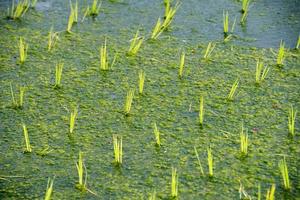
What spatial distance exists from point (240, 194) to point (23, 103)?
2.71 feet

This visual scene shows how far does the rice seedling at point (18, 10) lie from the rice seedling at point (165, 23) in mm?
578

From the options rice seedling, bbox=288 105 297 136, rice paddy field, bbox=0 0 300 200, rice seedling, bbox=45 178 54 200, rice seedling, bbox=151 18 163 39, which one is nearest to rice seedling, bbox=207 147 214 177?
rice paddy field, bbox=0 0 300 200

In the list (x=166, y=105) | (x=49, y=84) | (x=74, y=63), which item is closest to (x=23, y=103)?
(x=49, y=84)

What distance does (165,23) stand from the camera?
265 centimetres

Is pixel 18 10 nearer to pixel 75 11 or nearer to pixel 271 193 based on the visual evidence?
pixel 75 11

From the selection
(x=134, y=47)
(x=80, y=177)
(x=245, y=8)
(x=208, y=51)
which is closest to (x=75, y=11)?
(x=134, y=47)

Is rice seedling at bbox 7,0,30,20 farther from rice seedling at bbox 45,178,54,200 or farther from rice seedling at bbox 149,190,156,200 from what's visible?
rice seedling at bbox 149,190,156,200

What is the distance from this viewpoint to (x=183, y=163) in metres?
1.90

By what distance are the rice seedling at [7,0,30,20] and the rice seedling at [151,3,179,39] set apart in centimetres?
58

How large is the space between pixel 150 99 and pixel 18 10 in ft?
2.76

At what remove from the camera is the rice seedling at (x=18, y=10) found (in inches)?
107

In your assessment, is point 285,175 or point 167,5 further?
point 167,5

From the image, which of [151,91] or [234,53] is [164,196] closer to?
[151,91]

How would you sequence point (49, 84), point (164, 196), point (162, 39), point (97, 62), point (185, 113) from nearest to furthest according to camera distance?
point (164, 196)
point (185, 113)
point (49, 84)
point (97, 62)
point (162, 39)
